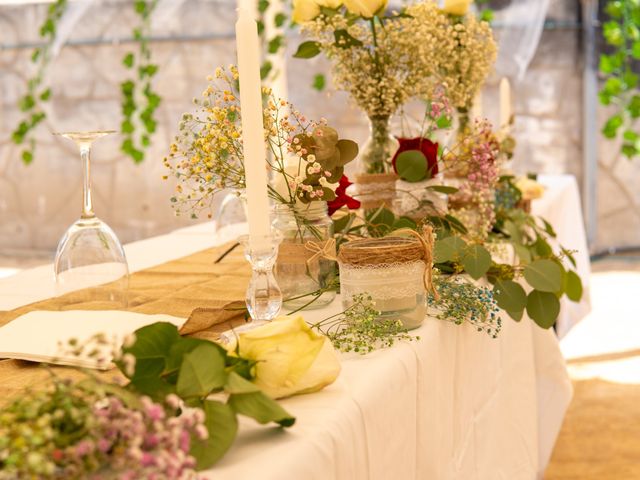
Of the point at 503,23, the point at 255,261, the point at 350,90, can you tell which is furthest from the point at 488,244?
the point at 503,23

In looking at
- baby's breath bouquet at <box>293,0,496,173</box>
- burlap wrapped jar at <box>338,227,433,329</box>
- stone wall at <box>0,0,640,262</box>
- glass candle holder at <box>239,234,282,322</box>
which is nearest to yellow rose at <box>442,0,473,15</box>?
baby's breath bouquet at <box>293,0,496,173</box>

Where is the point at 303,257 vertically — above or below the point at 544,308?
above

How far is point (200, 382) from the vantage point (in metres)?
0.70

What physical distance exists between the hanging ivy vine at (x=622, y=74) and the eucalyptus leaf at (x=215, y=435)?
4.76 metres

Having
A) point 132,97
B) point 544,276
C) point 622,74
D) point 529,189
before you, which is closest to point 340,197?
point 544,276

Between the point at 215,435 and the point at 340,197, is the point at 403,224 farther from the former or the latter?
the point at 215,435

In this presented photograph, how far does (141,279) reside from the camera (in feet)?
5.30

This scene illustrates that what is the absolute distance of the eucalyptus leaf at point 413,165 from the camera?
1.54 metres

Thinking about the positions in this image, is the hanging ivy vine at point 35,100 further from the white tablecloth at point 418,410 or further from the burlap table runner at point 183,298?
the burlap table runner at point 183,298

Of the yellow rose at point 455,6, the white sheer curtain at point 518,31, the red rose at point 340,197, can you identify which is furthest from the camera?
the white sheer curtain at point 518,31

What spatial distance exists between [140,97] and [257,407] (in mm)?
5278

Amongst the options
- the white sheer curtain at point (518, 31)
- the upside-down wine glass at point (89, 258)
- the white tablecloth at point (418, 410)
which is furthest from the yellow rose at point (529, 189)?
the white sheer curtain at point (518, 31)

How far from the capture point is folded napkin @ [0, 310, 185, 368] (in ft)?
3.26

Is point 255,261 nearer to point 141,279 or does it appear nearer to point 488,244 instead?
point 141,279
